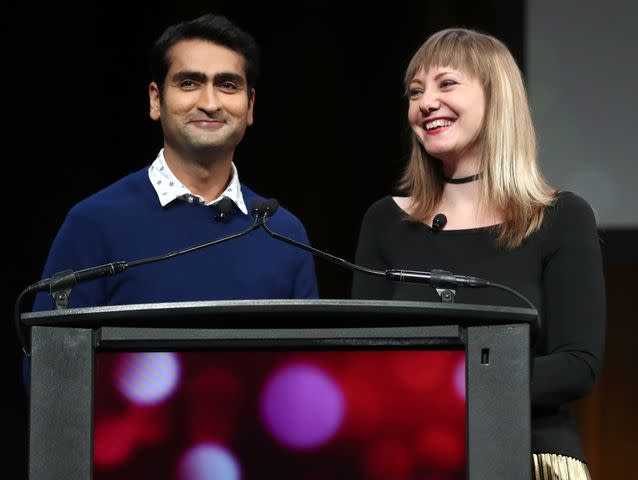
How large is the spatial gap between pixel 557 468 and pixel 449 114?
608mm

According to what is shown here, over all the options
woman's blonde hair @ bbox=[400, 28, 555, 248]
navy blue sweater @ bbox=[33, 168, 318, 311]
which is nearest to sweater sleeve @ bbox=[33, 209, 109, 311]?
navy blue sweater @ bbox=[33, 168, 318, 311]

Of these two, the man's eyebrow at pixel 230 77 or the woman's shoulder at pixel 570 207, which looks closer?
the woman's shoulder at pixel 570 207

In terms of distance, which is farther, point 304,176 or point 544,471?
point 304,176

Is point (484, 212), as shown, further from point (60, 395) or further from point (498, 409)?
point (60, 395)

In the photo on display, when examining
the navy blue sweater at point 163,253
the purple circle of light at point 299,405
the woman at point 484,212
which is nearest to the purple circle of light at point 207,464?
the purple circle of light at point 299,405

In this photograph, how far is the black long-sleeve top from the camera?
4.87 feet

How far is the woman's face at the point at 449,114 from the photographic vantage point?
1.80m

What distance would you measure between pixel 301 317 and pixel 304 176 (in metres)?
2.59

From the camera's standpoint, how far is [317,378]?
3.27 feet

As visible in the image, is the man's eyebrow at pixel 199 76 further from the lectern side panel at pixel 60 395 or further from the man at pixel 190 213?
the lectern side panel at pixel 60 395

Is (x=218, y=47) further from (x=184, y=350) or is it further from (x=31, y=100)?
(x=31, y=100)

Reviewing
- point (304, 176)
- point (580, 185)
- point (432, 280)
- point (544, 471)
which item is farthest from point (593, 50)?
point (432, 280)

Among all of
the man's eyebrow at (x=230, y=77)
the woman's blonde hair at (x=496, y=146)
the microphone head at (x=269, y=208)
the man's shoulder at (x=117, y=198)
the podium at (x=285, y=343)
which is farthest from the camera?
the man's eyebrow at (x=230, y=77)

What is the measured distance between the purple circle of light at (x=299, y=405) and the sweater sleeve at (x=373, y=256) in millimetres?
Answer: 802
